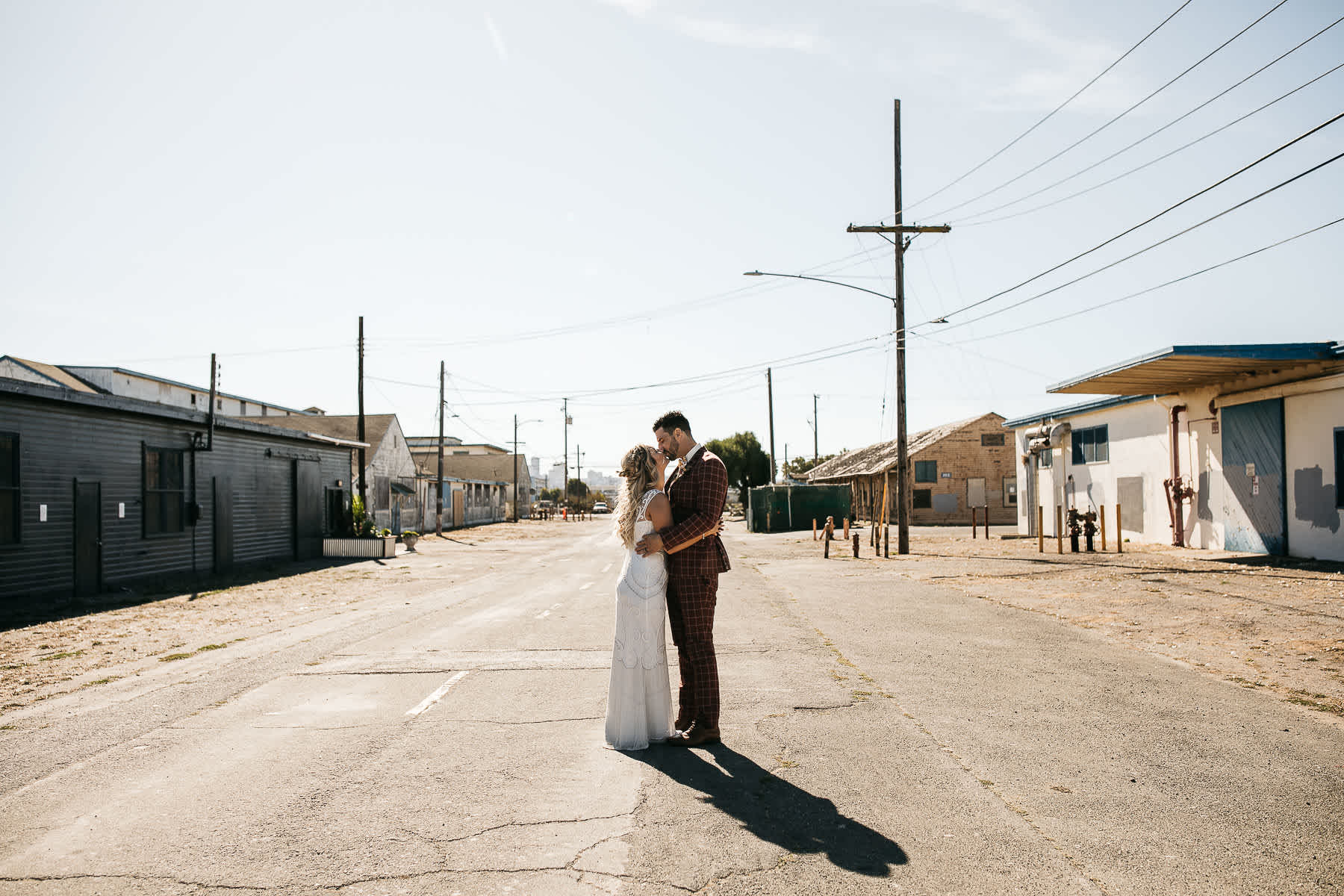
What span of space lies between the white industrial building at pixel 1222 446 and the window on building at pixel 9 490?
21178 mm

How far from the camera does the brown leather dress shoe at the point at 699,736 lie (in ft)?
18.3

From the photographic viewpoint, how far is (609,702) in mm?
5547

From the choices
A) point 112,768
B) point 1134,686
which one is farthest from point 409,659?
point 1134,686

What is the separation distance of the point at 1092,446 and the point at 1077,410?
1.32 meters

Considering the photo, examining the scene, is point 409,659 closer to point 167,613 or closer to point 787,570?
point 167,613

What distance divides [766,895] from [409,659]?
6.29m

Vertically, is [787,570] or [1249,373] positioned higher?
[1249,373]

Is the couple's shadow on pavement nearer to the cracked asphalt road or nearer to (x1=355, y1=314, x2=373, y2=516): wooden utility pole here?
the cracked asphalt road

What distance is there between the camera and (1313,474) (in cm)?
1773

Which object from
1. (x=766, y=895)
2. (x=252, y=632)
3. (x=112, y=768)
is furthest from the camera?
(x=252, y=632)

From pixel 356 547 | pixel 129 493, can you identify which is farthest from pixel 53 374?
pixel 129 493

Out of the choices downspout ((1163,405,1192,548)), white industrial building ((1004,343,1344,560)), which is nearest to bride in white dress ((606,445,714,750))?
white industrial building ((1004,343,1344,560))

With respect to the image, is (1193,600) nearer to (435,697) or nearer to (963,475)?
(435,697)

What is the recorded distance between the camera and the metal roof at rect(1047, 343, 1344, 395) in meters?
17.0
